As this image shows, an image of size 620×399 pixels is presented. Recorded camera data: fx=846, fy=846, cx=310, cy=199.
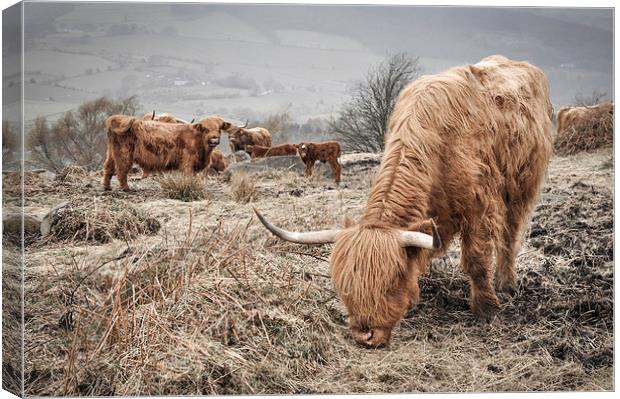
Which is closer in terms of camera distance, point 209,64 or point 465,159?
point 465,159

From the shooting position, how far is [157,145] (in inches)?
224

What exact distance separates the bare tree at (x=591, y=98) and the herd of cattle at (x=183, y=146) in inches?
65.7

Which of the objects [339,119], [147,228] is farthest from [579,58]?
[147,228]

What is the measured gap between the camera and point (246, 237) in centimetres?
533

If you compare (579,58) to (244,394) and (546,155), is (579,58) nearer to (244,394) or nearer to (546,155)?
(546,155)

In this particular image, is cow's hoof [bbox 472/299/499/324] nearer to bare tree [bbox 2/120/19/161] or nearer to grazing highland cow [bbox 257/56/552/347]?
grazing highland cow [bbox 257/56/552/347]

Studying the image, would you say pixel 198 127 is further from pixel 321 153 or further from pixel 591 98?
pixel 591 98

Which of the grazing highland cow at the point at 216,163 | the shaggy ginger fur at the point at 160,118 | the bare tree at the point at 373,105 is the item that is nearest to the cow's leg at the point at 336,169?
the bare tree at the point at 373,105

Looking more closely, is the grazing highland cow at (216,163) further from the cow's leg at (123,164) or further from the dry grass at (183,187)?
the cow's leg at (123,164)

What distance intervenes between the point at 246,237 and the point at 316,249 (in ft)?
1.54

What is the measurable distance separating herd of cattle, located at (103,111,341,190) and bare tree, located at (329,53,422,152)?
0.14 m

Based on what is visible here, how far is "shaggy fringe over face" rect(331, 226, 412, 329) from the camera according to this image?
4.41 m

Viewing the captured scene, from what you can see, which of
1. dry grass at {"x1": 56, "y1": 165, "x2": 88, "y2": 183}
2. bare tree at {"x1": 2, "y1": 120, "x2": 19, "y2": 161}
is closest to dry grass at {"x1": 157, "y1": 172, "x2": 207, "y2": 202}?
dry grass at {"x1": 56, "y1": 165, "x2": 88, "y2": 183}

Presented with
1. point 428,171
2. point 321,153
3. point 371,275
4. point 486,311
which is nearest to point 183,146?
point 321,153
